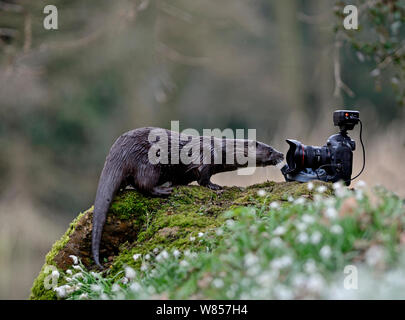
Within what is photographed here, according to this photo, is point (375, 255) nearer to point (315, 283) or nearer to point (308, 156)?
point (315, 283)

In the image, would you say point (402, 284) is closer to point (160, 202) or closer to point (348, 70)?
point (160, 202)

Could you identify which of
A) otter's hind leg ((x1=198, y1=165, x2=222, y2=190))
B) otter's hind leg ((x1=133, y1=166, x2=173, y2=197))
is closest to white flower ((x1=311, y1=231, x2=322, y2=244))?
otter's hind leg ((x1=133, y1=166, x2=173, y2=197))

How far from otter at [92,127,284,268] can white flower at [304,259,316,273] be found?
190 cm

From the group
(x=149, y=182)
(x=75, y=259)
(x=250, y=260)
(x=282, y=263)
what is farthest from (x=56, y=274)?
(x=282, y=263)

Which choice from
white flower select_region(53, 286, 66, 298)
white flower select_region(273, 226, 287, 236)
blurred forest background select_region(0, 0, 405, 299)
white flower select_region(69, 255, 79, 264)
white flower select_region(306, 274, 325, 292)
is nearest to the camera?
white flower select_region(306, 274, 325, 292)

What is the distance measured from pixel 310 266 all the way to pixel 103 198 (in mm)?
2086

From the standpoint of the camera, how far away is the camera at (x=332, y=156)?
4148 millimetres

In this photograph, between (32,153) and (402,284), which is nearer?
(402,284)

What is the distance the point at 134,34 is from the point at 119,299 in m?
9.01

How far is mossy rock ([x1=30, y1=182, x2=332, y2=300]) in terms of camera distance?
12.2 ft

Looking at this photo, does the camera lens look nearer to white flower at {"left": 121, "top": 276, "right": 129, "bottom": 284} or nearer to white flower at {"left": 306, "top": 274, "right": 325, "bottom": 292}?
white flower at {"left": 121, "top": 276, "right": 129, "bottom": 284}

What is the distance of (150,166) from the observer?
13.9 feet

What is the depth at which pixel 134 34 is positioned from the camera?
1110 centimetres
